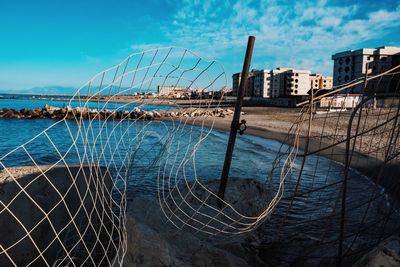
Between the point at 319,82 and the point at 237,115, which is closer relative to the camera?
the point at 237,115

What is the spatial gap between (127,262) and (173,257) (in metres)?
0.39

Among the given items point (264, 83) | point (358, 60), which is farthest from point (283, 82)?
point (358, 60)

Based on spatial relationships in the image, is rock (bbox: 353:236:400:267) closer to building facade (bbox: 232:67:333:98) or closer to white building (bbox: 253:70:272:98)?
building facade (bbox: 232:67:333:98)

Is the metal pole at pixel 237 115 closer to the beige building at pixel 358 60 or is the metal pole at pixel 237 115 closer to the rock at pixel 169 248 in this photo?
the rock at pixel 169 248

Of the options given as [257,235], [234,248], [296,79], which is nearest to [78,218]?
[234,248]

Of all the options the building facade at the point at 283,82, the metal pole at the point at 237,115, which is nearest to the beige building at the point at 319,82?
the building facade at the point at 283,82

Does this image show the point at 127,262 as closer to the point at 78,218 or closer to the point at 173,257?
the point at 173,257

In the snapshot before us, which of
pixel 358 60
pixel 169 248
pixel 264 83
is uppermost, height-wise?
pixel 358 60

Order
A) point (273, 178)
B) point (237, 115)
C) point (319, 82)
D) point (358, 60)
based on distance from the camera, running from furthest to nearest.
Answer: point (358, 60) < point (273, 178) < point (319, 82) < point (237, 115)

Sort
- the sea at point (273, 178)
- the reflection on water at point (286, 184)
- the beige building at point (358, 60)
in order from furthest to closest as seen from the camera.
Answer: the beige building at point (358, 60), the sea at point (273, 178), the reflection on water at point (286, 184)

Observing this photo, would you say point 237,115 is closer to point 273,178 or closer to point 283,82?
point 273,178

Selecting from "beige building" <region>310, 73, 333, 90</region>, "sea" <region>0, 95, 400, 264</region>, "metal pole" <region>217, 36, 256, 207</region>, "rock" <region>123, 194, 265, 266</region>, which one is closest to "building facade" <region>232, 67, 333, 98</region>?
"beige building" <region>310, 73, 333, 90</region>

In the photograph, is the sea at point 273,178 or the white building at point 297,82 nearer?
the sea at point 273,178

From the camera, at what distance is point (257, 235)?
14.5ft
